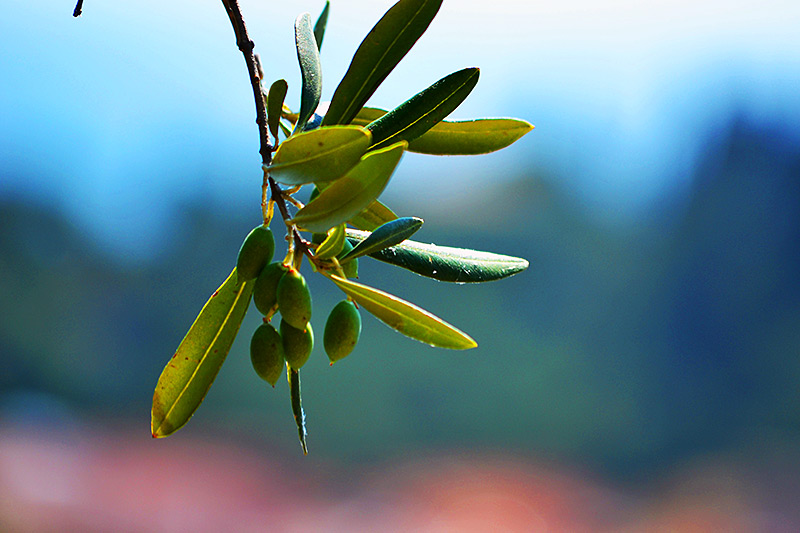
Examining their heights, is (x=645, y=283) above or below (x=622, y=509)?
above

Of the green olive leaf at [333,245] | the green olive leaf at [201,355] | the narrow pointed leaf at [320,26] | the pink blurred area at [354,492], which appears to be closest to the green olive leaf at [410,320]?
the green olive leaf at [333,245]

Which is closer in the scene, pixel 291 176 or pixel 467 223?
pixel 291 176

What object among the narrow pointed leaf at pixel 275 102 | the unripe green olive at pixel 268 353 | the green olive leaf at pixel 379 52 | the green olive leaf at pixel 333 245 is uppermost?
the green olive leaf at pixel 379 52

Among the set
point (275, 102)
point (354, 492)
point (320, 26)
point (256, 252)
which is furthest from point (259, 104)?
point (354, 492)

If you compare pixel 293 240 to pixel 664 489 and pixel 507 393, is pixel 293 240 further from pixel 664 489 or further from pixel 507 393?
pixel 664 489

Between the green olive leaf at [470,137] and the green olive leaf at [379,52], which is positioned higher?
the green olive leaf at [379,52]

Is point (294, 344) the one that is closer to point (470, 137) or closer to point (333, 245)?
point (333, 245)

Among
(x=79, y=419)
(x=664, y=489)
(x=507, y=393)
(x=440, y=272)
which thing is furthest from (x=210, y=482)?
(x=440, y=272)

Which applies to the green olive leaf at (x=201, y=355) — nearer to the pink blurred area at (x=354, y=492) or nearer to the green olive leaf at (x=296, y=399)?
the green olive leaf at (x=296, y=399)
